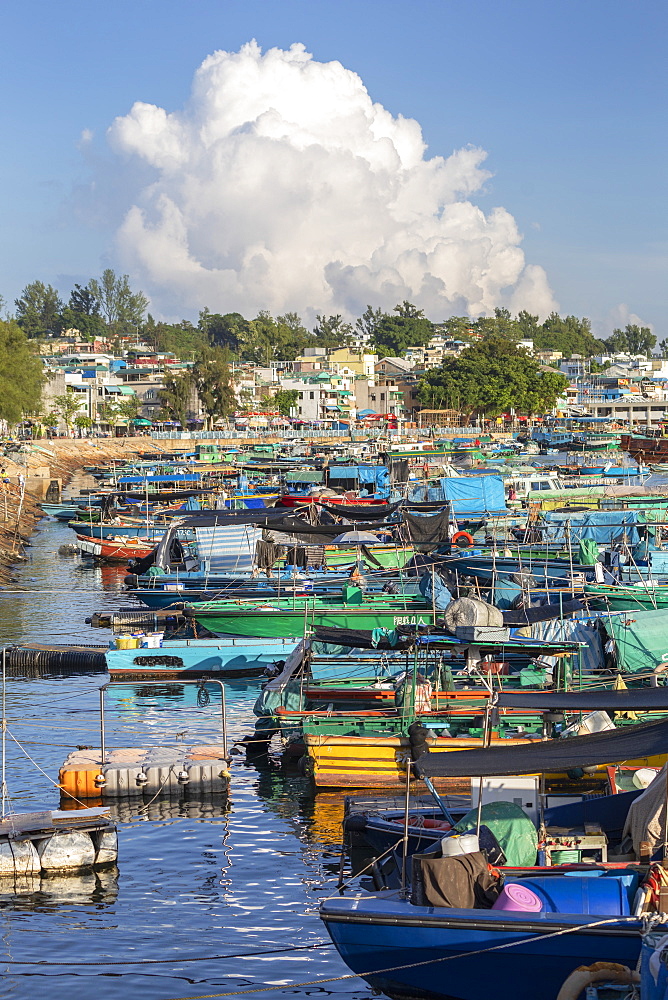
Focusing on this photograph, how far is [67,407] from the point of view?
103812 millimetres

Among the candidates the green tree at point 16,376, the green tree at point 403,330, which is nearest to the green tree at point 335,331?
the green tree at point 403,330

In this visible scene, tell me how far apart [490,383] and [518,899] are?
99.6m

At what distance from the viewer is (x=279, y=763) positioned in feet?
63.5

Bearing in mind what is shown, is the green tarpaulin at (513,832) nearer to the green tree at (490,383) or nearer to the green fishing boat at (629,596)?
the green fishing boat at (629,596)

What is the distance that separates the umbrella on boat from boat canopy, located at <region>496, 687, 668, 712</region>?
2208 centimetres

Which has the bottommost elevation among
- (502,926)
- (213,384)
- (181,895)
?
(181,895)

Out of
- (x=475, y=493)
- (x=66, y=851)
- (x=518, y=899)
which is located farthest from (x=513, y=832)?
(x=475, y=493)

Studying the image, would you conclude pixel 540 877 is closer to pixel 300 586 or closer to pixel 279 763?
pixel 279 763

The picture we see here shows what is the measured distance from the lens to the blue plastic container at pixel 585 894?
10.4m

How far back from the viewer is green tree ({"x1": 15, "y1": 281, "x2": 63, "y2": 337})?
176m

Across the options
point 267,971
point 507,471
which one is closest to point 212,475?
point 507,471

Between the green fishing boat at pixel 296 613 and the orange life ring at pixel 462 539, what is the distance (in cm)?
702

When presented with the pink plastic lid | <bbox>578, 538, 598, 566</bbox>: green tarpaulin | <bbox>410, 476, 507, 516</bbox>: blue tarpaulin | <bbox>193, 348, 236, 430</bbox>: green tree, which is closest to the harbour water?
the pink plastic lid

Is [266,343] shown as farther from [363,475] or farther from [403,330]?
[363,475]
